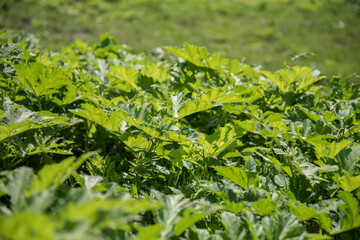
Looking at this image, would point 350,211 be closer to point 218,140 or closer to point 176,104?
point 218,140

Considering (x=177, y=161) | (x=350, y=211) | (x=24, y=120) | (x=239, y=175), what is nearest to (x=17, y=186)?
(x=24, y=120)

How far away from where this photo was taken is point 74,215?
68 centimetres

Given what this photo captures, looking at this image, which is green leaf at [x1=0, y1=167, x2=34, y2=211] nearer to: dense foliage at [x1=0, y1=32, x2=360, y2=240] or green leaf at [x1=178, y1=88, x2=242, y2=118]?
dense foliage at [x1=0, y1=32, x2=360, y2=240]

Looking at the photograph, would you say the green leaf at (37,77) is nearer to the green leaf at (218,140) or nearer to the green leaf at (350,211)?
the green leaf at (218,140)

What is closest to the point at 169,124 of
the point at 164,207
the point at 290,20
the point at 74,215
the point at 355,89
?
the point at 164,207

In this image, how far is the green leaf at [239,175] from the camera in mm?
1394

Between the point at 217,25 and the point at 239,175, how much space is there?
8316 millimetres

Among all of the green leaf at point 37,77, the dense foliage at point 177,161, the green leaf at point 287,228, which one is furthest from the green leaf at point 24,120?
the green leaf at point 287,228

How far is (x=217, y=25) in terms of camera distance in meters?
8.98

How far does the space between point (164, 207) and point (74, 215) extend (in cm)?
53

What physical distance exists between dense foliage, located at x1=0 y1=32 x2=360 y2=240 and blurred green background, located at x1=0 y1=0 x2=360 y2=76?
4366 mm

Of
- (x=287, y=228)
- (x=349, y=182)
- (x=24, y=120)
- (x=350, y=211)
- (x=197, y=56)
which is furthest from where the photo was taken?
(x=197, y=56)

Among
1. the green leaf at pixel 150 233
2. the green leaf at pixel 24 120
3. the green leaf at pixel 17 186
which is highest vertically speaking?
the green leaf at pixel 17 186

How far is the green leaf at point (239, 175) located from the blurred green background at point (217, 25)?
17.4 ft
